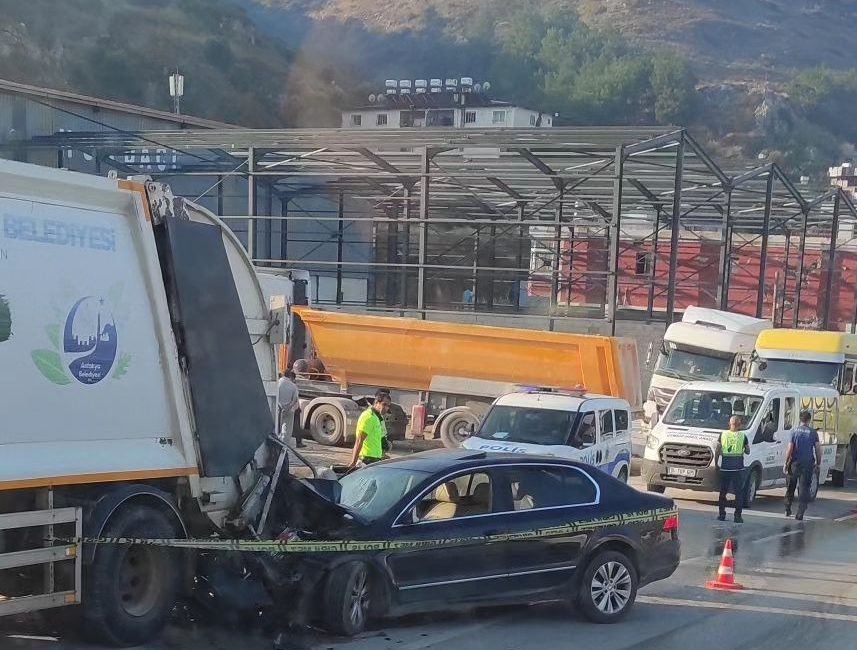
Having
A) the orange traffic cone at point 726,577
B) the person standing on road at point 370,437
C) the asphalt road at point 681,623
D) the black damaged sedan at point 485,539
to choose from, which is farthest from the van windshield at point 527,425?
the black damaged sedan at point 485,539

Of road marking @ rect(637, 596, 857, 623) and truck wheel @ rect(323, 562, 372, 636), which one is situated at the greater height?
truck wheel @ rect(323, 562, 372, 636)

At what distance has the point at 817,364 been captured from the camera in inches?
894

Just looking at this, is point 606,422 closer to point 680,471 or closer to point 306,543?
point 680,471

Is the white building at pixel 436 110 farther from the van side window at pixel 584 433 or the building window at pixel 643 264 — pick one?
the van side window at pixel 584 433

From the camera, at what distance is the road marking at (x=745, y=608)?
32.3 feet

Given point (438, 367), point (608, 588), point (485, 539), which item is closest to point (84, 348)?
point (485, 539)

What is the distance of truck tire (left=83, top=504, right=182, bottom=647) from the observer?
23.8ft

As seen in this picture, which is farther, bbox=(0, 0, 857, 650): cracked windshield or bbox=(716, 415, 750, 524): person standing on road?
bbox=(716, 415, 750, 524): person standing on road

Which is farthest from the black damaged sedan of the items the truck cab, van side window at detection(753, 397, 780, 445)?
the truck cab

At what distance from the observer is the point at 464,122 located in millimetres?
96188

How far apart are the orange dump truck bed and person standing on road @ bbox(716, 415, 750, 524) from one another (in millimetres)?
4794

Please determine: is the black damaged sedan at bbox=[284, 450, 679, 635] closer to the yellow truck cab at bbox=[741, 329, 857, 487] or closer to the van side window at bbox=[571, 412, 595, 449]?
the van side window at bbox=[571, 412, 595, 449]

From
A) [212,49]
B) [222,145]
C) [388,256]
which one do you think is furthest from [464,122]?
[222,145]

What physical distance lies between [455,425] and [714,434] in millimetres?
5575
